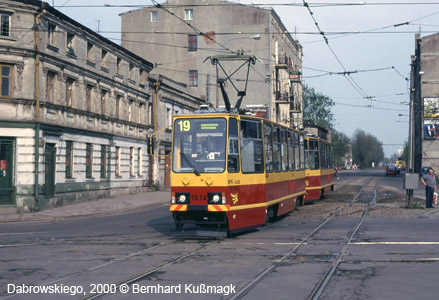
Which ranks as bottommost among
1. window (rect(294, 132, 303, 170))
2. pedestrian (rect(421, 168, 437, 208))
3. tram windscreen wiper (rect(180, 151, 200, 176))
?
pedestrian (rect(421, 168, 437, 208))

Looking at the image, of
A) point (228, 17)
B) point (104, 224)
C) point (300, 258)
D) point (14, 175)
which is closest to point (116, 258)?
point (300, 258)

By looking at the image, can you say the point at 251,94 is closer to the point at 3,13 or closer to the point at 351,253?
the point at 3,13

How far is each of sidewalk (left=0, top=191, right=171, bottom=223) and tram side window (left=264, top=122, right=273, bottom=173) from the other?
31.4 ft

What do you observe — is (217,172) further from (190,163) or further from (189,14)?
(189,14)

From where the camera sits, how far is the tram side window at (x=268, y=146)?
55.3 feet

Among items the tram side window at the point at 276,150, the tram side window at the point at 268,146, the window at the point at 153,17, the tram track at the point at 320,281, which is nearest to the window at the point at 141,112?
the window at the point at 153,17

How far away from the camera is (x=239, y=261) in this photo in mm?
11352

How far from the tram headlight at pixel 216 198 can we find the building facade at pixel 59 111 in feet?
45.1

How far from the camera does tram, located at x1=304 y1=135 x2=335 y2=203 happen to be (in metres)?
26.6

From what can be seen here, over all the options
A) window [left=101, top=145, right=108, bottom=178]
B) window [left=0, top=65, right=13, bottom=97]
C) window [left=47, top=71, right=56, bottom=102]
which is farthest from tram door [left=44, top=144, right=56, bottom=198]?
window [left=101, top=145, right=108, bottom=178]

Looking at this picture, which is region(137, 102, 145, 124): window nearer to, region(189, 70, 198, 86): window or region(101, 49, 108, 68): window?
region(101, 49, 108, 68): window

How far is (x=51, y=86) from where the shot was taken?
27.9 m

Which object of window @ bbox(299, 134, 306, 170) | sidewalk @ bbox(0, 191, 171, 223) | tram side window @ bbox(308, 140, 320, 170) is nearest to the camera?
sidewalk @ bbox(0, 191, 171, 223)

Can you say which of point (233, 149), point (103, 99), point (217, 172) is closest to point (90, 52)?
point (103, 99)
